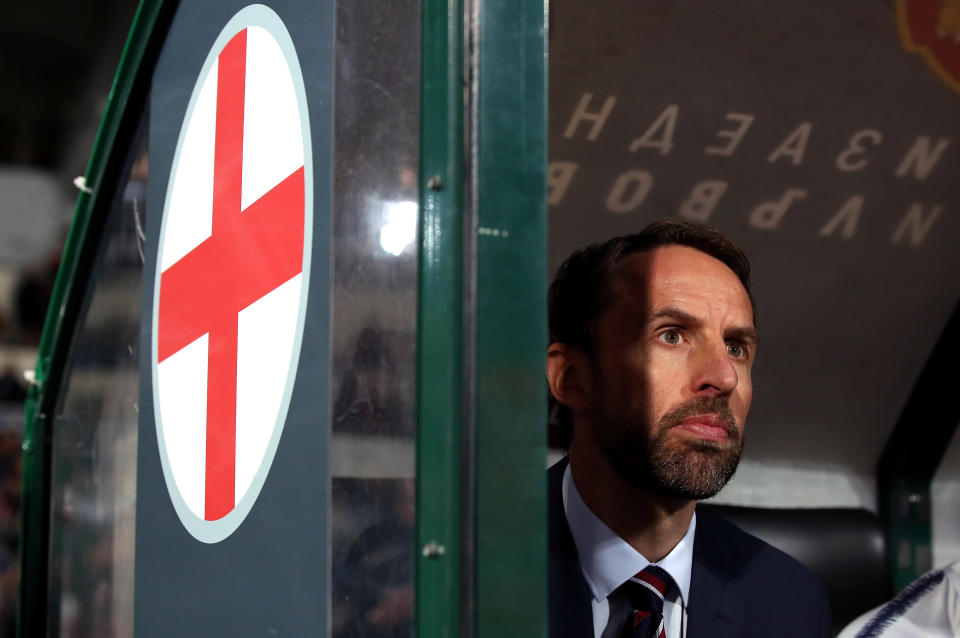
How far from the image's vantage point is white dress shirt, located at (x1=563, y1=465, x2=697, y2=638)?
50.6 inches

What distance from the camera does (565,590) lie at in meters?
1.27

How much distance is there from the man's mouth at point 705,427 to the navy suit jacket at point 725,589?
21cm

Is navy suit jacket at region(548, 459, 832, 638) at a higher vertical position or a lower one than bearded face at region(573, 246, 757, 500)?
lower

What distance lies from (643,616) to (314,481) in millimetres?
533

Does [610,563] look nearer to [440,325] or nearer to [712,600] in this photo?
[712,600]

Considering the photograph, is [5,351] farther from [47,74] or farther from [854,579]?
[854,579]

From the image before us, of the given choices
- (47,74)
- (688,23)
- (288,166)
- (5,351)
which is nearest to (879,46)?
(688,23)

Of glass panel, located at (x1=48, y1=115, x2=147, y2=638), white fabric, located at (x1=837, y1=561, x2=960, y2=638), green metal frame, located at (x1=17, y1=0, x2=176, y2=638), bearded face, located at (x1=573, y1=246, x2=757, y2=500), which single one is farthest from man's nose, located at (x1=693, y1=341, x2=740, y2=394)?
green metal frame, located at (x1=17, y1=0, x2=176, y2=638)

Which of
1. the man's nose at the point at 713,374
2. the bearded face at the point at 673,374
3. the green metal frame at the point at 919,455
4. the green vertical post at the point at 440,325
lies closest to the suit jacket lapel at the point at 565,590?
the bearded face at the point at 673,374

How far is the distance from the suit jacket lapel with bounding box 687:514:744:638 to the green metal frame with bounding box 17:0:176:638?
3.17 ft

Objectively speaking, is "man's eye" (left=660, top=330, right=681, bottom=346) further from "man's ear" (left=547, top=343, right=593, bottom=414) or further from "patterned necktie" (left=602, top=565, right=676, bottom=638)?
"patterned necktie" (left=602, top=565, right=676, bottom=638)

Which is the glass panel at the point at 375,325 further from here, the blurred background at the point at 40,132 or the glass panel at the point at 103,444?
the blurred background at the point at 40,132

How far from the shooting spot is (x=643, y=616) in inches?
49.3

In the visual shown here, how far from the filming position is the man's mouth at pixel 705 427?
3.99ft
